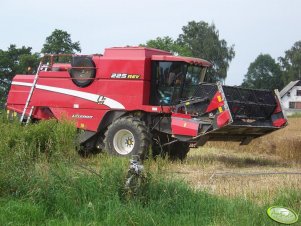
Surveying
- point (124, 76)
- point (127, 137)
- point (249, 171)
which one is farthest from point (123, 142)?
point (249, 171)

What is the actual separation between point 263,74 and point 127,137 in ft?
360

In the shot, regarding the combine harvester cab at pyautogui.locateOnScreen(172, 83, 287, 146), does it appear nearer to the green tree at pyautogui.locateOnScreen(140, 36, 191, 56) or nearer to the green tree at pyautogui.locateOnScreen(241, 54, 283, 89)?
the green tree at pyautogui.locateOnScreen(140, 36, 191, 56)

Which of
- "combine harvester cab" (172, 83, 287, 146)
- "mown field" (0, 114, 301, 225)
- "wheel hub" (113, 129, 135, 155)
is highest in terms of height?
"combine harvester cab" (172, 83, 287, 146)

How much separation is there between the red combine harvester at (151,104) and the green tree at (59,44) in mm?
35882

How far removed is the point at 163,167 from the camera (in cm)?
757

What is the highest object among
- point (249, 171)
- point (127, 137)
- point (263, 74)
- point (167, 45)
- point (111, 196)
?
point (263, 74)

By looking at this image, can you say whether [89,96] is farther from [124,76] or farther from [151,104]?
[151,104]

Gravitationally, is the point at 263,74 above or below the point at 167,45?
above

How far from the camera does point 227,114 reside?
1163 centimetres

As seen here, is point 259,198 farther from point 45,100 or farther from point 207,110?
point 45,100

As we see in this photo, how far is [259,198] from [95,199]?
217cm

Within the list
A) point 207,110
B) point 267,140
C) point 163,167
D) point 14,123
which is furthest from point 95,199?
point 267,140

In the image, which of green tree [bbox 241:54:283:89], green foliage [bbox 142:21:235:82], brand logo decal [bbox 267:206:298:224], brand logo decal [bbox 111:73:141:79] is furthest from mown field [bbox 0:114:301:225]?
green tree [bbox 241:54:283:89]

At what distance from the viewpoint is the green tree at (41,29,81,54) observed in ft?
163
